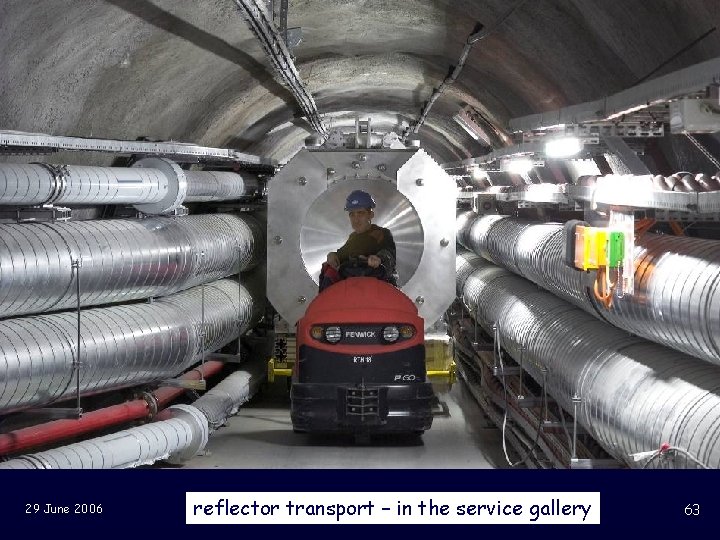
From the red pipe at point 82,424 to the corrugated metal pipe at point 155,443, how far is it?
0.24 metres

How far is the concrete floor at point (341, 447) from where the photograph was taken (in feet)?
28.8

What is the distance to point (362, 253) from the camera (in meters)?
9.72

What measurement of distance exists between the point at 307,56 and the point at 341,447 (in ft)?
16.8

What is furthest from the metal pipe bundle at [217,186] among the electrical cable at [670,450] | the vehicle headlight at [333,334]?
the electrical cable at [670,450]

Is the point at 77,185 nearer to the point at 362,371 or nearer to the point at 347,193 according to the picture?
the point at 362,371

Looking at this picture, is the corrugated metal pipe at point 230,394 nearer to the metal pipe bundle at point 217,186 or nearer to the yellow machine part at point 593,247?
the metal pipe bundle at point 217,186

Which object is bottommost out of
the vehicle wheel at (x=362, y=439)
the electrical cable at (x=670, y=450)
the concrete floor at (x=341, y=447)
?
the concrete floor at (x=341, y=447)

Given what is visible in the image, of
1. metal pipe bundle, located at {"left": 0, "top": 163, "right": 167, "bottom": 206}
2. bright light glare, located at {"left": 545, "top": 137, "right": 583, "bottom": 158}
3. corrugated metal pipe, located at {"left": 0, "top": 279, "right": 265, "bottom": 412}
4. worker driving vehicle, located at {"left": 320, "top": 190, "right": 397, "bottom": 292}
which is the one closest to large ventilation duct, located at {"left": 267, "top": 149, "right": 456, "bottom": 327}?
corrugated metal pipe, located at {"left": 0, "top": 279, "right": 265, "bottom": 412}

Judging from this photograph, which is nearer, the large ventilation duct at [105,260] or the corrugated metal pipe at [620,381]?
the corrugated metal pipe at [620,381]

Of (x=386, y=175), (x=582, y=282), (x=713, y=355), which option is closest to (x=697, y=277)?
(x=713, y=355)

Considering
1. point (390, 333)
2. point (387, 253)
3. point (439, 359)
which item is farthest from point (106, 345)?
point (439, 359)

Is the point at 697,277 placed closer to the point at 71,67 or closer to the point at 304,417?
the point at 304,417

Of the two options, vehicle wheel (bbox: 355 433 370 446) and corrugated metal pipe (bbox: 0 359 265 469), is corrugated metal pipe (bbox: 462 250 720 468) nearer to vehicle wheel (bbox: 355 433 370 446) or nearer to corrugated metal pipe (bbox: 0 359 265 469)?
vehicle wheel (bbox: 355 433 370 446)

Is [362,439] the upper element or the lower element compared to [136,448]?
lower
